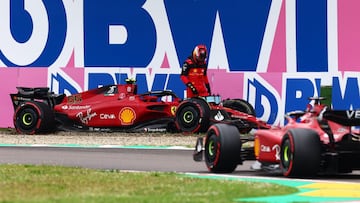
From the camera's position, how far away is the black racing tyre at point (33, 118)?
25.8 m

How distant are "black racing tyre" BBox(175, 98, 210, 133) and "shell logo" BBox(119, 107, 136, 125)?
1305mm

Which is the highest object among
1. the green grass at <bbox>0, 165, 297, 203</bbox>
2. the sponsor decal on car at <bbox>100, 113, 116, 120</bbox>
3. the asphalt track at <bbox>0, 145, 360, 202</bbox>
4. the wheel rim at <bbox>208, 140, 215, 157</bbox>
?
the wheel rim at <bbox>208, 140, 215, 157</bbox>

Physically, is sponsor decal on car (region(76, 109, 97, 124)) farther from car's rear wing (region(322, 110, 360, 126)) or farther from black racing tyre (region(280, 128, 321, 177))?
black racing tyre (region(280, 128, 321, 177))

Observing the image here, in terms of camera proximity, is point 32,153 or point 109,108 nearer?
point 32,153

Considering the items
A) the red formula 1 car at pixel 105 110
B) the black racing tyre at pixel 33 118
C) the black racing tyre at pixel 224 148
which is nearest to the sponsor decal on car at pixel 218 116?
the red formula 1 car at pixel 105 110

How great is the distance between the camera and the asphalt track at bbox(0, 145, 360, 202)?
11.8 meters

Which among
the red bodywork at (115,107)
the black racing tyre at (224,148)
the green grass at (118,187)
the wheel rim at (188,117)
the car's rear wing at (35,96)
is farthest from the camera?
the car's rear wing at (35,96)

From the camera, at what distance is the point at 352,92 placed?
82.6 feet

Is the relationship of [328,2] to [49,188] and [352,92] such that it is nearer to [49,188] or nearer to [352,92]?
[352,92]

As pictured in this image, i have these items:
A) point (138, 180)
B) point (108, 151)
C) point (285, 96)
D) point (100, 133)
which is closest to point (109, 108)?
point (100, 133)

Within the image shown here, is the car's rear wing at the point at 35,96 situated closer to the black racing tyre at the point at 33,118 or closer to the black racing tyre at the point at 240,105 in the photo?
the black racing tyre at the point at 33,118

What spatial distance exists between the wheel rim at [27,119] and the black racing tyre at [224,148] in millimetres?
11861

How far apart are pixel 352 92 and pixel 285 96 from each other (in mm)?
1544

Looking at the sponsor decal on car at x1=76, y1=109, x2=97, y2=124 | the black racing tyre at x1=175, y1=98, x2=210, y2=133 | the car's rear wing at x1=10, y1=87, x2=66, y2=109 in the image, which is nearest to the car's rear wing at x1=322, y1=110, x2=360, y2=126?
the black racing tyre at x1=175, y1=98, x2=210, y2=133
